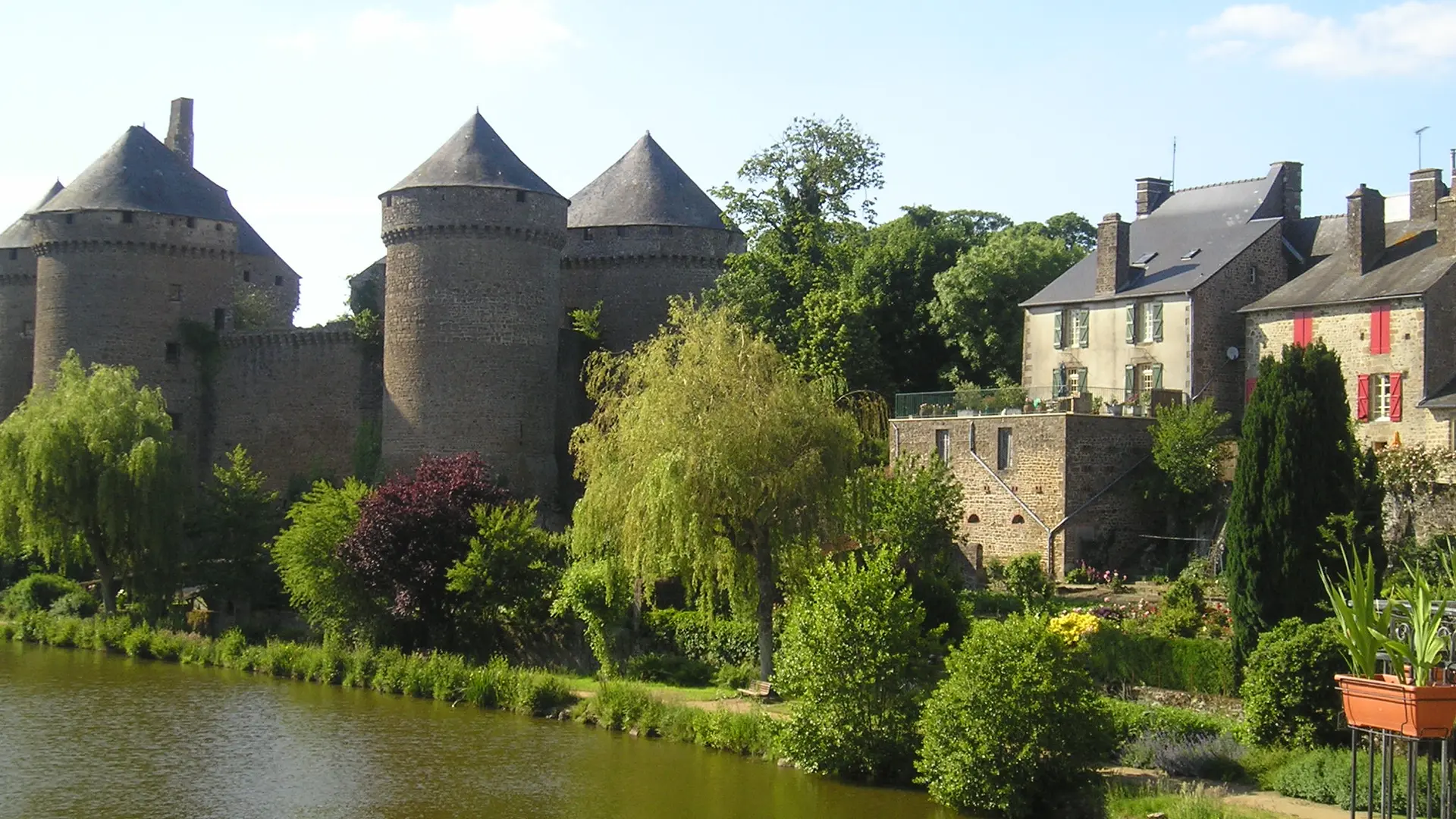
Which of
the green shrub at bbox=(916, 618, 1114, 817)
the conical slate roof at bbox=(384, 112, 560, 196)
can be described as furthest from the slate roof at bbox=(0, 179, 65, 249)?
the green shrub at bbox=(916, 618, 1114, 817)

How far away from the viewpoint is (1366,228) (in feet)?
90.4

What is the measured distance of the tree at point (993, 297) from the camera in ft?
119

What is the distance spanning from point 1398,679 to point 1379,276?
16637 mm

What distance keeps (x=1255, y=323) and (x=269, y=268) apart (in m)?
27.4

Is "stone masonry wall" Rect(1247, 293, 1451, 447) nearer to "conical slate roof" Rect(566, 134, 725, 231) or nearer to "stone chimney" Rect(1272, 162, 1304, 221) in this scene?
"stone chimney" Rect(1272, 162, 1304, 221)

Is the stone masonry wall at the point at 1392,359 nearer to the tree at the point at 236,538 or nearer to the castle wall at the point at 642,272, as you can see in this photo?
the castle wall at the point at 642,272

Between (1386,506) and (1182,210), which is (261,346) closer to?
(1182,210)

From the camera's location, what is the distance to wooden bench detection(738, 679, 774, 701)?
21.1 metres

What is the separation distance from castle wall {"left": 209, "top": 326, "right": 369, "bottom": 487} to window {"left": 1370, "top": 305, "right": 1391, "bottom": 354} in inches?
841

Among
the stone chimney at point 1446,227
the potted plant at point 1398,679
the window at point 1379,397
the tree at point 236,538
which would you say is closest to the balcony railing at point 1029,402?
the window at point 1379,397

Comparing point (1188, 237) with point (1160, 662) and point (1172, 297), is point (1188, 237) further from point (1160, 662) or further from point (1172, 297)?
point (1160, 662)

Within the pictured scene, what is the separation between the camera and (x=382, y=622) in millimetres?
26062

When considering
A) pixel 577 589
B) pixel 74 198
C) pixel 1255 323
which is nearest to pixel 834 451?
pixel 577 589

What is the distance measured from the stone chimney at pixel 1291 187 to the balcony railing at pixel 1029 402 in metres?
4.72
